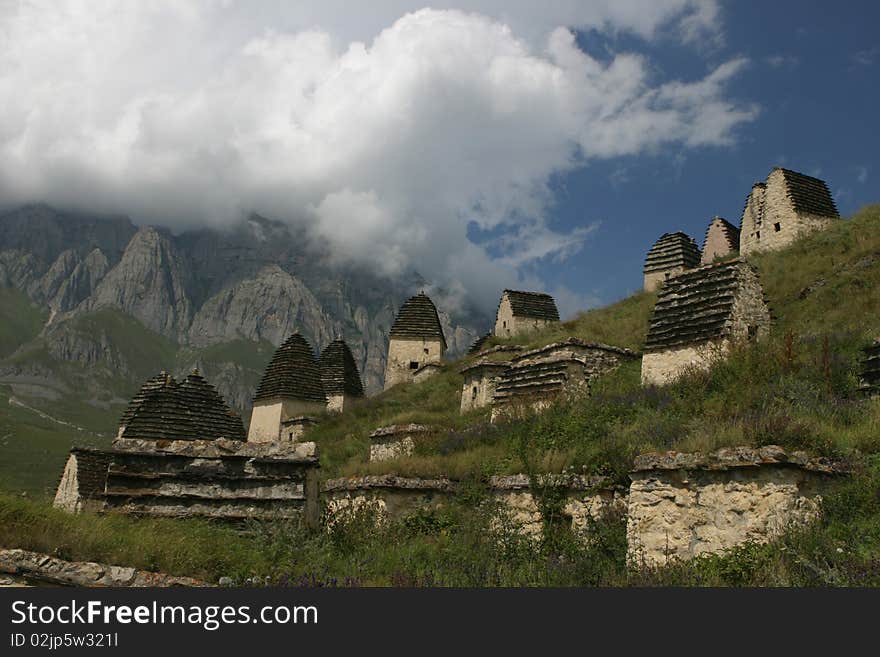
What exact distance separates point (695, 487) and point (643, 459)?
0.74m

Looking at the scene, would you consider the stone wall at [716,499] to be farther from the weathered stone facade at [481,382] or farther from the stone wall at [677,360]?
the weathered stone facade at [481,382]

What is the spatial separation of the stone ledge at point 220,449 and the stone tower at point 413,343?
3764 centimetres

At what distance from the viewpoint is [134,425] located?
23.4 metres

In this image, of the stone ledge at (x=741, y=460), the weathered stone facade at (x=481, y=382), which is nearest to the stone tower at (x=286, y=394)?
the weathered stone facade at (x=481, y=382)

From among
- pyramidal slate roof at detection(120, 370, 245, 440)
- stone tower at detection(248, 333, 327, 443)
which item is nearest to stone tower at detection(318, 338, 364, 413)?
Result: stone tower at detection(248, 333, 327, 443)

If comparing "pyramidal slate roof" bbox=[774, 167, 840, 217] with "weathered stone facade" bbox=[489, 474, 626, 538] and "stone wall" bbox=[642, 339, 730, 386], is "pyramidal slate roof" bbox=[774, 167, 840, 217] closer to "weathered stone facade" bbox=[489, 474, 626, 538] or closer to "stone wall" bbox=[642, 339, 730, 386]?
"stone wall" bbox=[642, 339, 730, 386]

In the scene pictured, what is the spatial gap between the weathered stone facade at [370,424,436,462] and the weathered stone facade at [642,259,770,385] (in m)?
6.32

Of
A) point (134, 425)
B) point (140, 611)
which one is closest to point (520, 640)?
point (140, 611)

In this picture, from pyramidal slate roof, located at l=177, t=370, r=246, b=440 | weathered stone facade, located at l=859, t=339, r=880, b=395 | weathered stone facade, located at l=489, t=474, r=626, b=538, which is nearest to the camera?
weathered stone facade, located at l=489, t=474, r=626, b=538

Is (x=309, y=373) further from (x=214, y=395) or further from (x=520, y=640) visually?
(x=520, y=640)

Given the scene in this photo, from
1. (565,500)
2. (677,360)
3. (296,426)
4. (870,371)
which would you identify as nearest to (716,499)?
(565,500)

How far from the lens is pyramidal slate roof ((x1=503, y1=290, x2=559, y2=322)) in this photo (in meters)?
48.1

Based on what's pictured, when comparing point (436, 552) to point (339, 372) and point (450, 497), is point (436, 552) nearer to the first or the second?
point (450, 497)

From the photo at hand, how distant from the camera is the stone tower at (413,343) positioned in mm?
47562
